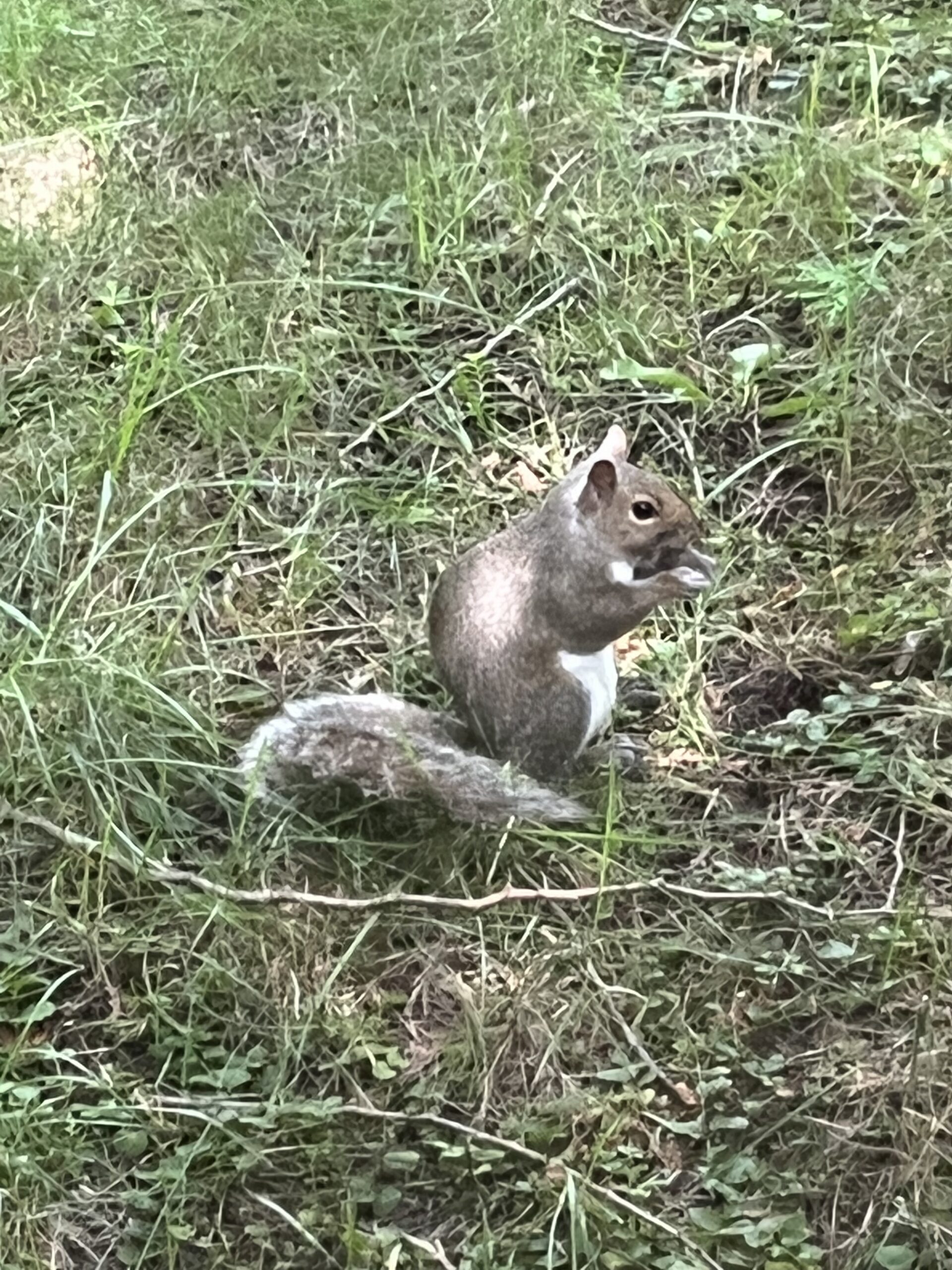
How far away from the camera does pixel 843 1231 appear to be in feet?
5.32

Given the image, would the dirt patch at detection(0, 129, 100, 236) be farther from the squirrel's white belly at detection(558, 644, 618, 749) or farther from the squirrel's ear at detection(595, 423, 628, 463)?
the squirrel's white belly at detection(558, 644, 618, 749)

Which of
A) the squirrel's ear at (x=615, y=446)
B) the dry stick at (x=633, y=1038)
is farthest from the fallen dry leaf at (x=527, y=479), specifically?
the dry stick at (x=633, y=1038)

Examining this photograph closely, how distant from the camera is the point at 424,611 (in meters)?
2.36

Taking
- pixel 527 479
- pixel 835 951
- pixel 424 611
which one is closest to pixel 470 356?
pixel 527 479

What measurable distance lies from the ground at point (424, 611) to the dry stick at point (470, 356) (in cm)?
1

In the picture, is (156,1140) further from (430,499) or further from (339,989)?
(430,499)

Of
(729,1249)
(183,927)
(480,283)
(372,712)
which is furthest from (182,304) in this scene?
(729,1249)

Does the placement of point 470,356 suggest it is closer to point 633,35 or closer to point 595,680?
point 595,680

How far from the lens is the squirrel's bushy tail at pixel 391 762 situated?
1.97m

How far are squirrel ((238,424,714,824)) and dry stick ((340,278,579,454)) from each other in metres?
0.68

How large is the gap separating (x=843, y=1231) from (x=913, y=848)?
22.0 inches

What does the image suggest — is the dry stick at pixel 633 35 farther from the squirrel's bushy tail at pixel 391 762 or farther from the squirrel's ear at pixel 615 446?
the squirrel's bushy tail at pixel 391 762

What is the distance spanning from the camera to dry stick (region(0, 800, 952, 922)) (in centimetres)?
191

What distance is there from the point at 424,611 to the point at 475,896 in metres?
0.57
